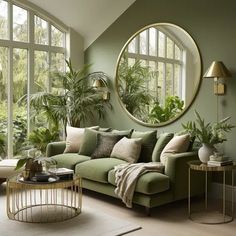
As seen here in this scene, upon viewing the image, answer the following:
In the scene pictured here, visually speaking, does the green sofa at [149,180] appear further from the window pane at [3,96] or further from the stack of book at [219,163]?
the window pane at [3,96]

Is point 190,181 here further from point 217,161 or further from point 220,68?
point 220,68

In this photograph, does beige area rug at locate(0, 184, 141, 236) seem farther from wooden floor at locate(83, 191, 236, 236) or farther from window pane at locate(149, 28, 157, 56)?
window pane at locate(149, 28, 157, 56)

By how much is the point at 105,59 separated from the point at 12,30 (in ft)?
5.22

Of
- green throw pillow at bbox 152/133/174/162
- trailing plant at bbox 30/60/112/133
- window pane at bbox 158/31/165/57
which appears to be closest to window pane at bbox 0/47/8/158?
trailing plant at bbox 30/60/112/133

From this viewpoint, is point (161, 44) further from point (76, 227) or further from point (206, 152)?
point (76, 227)

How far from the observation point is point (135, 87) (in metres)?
5.80

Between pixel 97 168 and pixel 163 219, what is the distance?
106 cm

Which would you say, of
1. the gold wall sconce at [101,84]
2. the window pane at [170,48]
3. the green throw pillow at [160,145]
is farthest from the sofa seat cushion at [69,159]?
the window pane at [170,48]

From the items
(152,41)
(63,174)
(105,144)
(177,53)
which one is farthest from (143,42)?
(63,174)

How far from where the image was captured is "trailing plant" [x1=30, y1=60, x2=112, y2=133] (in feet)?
20.2

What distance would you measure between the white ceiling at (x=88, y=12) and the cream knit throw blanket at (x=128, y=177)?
2864 millimetres

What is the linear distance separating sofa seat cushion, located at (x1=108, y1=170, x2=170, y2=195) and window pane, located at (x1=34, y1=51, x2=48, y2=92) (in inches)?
121

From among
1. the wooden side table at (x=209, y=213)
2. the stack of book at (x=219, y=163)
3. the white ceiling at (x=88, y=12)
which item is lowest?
the wooden side table at (x=209, y=213)

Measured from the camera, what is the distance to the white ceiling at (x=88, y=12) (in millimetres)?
5984
